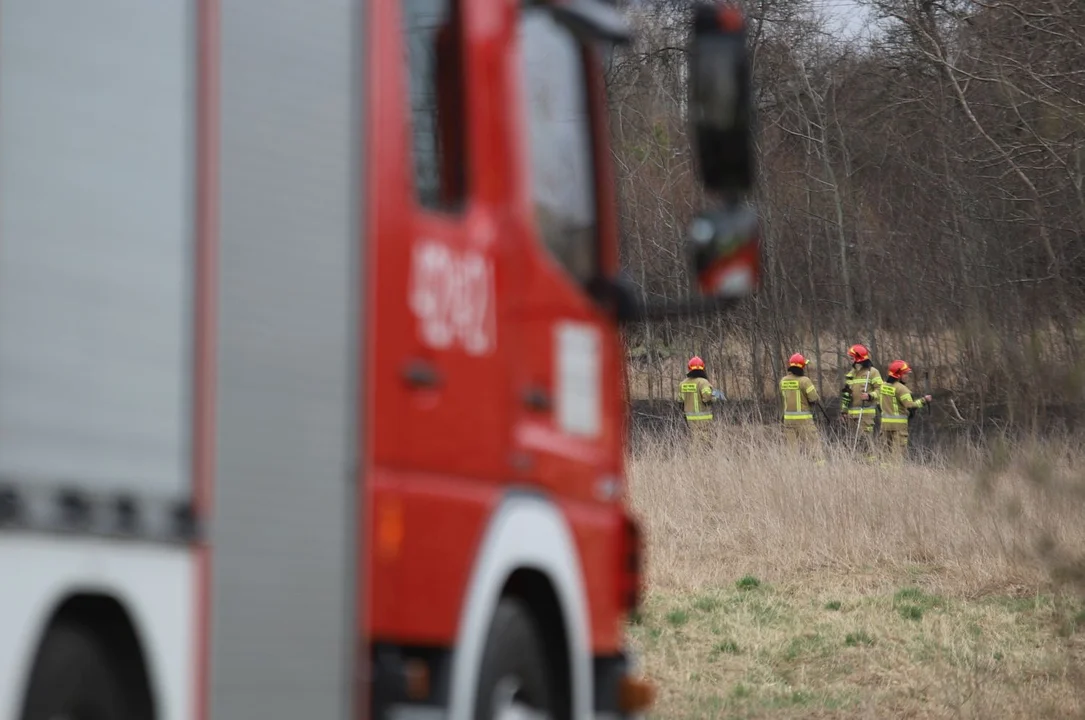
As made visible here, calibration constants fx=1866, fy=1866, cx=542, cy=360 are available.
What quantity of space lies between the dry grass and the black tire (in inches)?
141

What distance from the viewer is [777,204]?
4519 centimetres

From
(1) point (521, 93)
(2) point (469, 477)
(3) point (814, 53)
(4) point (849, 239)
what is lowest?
(2) point (469, 477)

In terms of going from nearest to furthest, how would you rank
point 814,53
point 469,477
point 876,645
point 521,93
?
point 469,477 → point 521,93 → point 876,645 → point 814,53

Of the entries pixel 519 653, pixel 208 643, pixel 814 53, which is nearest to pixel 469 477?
pixel 519 653

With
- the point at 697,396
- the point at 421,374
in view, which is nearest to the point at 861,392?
the point at 697,396

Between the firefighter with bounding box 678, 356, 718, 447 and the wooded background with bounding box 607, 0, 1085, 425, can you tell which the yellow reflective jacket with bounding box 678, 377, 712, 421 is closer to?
the firefighter with bounding box 678, 356, 718, 447

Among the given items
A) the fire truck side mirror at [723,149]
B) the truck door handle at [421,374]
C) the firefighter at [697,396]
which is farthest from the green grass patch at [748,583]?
the firefighter at [697,396]

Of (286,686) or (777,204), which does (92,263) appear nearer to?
(286,686)

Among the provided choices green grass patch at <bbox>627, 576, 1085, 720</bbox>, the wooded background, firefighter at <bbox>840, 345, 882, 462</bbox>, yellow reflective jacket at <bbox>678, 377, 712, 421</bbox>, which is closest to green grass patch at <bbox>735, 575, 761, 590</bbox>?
green grass patch at <bbox>627, 576, 1085, 720</bbox>

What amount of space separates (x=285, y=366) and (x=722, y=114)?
128 cm

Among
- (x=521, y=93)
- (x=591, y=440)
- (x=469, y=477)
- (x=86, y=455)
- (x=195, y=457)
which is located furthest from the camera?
(x=591, y=440)

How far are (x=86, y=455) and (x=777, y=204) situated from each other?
1673 inches

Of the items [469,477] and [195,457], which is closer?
[195,457]

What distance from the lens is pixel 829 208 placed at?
4494 cm
